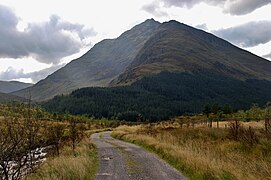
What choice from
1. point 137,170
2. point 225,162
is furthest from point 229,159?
point 137,170

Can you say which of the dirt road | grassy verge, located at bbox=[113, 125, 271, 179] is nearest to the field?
grassy verge, located at bbox=[113, 125, 271, 179]

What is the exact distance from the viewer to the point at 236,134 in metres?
23.7

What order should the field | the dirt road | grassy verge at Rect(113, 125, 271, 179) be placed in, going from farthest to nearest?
the dirt road < the field < grassy verge at Rect(113, 125, 271, 179)

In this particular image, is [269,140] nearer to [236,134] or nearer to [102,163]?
[236,134]

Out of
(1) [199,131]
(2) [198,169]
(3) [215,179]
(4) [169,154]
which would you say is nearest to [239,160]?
(2) [198,169]

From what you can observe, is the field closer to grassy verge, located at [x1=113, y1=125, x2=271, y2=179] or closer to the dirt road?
grassy verge, located at [x1=113, y1=125, x2=271, y2=179]

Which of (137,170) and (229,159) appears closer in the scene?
(229,159)

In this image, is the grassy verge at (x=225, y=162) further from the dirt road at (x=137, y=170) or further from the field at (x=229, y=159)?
the dirt road at (x=137, y=170)

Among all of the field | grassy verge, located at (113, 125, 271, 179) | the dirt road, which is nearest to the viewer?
grassy verge, located at (113, 125, 271, 179)

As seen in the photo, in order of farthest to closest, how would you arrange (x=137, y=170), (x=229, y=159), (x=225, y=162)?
(x=137, y=170)
(x=229, y=159)
(x=225, y=162)

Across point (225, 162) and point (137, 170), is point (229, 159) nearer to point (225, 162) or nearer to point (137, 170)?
point (225, 162)

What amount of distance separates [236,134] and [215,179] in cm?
1112

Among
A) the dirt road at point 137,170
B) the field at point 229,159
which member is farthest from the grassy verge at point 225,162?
the dirt road at point 137,170

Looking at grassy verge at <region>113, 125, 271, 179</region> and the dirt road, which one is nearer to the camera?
grassy verge at <region>113, 125, 271, 179</region>
